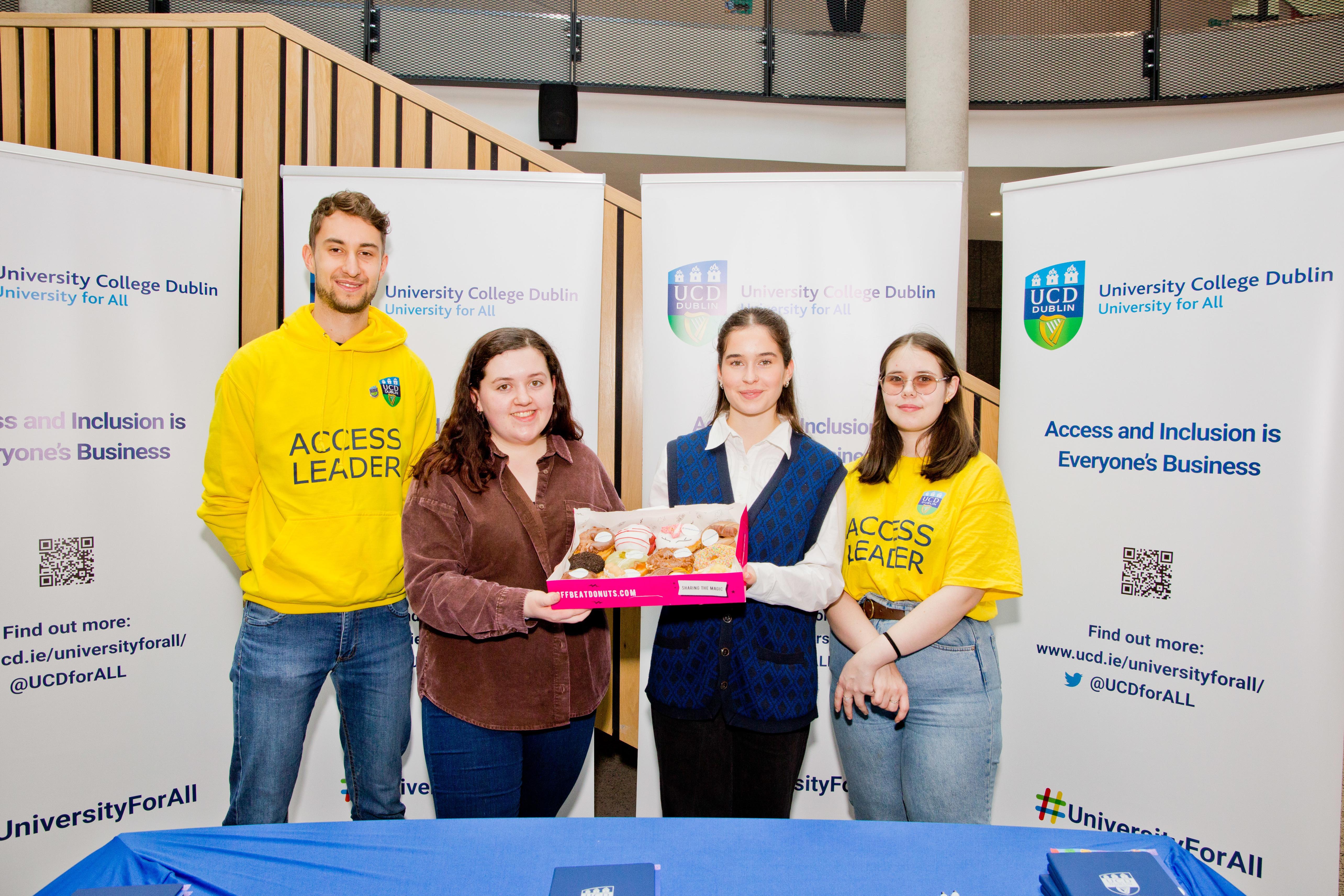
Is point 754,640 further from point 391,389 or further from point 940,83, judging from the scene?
point 940,83

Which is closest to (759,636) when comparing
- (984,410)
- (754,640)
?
(754,640)

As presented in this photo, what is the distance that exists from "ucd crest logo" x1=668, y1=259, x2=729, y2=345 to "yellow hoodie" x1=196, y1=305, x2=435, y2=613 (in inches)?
45.0

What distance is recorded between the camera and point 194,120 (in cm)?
302

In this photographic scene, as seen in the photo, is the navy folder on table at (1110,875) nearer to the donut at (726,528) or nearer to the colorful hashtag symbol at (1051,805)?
the donut at (726,528)

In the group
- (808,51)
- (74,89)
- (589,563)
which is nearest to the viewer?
(589,563)

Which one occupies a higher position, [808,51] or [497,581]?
[808,51]

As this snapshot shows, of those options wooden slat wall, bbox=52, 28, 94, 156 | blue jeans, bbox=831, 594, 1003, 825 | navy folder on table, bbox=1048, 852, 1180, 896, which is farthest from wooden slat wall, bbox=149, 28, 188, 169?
navy folder on table, bbox=1048, 852, 1180, 896

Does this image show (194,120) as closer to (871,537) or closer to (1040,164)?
(871,537)

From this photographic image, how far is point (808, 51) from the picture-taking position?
5996 mm

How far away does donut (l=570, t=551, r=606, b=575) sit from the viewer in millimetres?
1567

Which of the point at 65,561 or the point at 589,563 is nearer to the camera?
the point at 589,563

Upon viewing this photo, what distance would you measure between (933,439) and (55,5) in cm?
618

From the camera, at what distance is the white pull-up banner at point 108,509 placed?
8.18ft

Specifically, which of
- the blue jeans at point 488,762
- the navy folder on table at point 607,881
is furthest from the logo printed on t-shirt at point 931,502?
the navy folder on table at point 607,881
